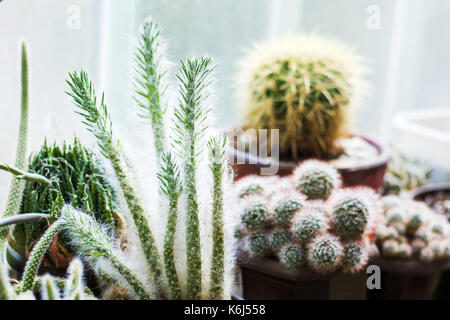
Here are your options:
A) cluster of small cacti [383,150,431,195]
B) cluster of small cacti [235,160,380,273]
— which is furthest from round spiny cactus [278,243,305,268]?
cluster of small cacti [383,150,431,195]

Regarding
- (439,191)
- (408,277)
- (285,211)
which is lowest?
(408,277)

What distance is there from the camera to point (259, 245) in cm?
65

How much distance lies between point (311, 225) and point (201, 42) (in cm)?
81

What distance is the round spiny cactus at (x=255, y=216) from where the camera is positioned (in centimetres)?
66

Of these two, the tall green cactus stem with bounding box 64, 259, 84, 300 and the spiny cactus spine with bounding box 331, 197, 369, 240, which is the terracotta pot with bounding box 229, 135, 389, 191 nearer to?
the spiny cactus spine with bounding box 331, 197, 369, 240

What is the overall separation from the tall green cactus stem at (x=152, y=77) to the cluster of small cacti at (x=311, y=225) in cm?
24

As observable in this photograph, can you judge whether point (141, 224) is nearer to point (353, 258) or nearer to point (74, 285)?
point (74, 285)

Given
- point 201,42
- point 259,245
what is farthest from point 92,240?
point 201,42

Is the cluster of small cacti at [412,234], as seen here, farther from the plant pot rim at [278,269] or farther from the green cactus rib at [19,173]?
the green cactus rib at [19,173]

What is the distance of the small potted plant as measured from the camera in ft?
3.00

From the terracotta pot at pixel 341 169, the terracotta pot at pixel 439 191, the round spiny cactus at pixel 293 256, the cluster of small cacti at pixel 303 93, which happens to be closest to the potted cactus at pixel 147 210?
the round spiny cactus at pixel 293 256

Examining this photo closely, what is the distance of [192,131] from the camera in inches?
16.5
